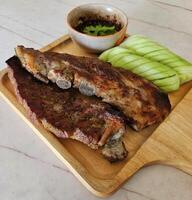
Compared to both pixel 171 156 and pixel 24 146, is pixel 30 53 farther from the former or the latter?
pixel 171 156

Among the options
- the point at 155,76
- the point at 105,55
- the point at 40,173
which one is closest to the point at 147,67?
the point at 155,76

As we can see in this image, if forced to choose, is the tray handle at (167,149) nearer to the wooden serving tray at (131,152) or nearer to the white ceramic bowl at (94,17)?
the wooden serving tray at (131,152)

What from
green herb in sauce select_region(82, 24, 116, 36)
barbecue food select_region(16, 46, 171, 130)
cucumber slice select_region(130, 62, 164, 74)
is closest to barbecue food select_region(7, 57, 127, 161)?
barbecue food select_region(16, 46, 171, 130)

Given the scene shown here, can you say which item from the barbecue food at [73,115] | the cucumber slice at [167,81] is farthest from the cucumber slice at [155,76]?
the barbecue food at [73,115]

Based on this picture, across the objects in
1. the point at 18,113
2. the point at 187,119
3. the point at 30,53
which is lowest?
the point at 187,119

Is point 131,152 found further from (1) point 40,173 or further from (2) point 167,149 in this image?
(1) point 40,173

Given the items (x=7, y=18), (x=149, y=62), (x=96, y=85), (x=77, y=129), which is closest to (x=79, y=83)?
(x=96, y=85)
